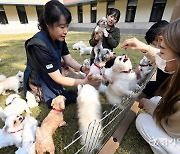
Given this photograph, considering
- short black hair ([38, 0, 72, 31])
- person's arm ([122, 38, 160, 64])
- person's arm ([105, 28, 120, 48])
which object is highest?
short black hair ([38, 0, 72, 31])

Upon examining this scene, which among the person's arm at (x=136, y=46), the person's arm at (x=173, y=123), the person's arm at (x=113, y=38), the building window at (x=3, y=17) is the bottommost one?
the building window at (x=3, y=17)

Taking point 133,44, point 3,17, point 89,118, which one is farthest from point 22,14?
point 89,118

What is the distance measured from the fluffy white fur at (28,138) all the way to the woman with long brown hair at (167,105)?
1.02m

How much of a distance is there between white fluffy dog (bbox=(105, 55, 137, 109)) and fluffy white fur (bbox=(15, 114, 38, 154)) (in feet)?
3.21

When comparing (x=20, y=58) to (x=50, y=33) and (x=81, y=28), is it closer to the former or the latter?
(x=50, y=33)

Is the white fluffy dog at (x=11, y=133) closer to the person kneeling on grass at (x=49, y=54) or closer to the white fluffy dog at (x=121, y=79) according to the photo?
the person kneeling on grass at (x=49, y=54)

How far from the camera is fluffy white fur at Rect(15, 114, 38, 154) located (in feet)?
4.00

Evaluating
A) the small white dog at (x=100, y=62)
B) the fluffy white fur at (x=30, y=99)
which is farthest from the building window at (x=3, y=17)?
the small white dog at (x=100, y=62)

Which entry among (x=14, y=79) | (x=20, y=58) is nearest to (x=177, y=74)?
(x=14, y=79)

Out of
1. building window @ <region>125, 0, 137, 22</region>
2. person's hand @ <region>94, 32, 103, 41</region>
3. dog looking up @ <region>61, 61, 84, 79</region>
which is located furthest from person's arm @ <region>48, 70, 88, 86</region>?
building window @ <region>125, 0, 137, 22</region>

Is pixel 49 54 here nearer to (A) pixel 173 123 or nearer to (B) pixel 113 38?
(A) pixel 173 123

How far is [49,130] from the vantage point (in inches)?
54.2

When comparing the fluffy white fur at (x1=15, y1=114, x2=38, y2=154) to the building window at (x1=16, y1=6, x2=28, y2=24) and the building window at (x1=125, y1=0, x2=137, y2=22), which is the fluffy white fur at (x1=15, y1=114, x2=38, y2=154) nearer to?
the building window at (x1=125, y1=0, x2=137, y2=22)

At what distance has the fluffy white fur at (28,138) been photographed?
1.22 m
